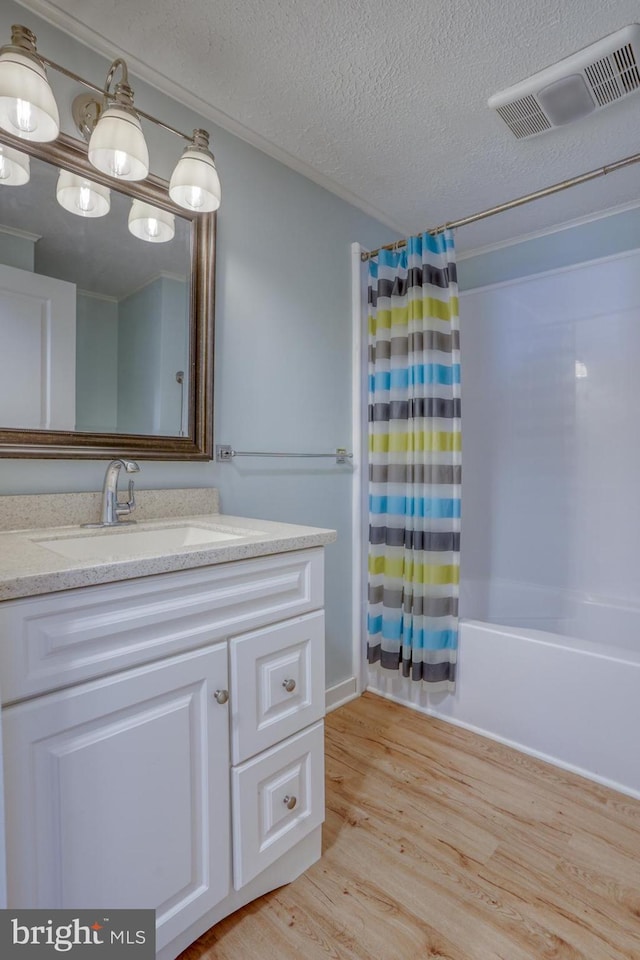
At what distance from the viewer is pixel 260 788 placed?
1.10 meters

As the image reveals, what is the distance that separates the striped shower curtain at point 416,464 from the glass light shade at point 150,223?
97 centimetres

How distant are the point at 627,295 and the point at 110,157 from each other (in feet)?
7.34

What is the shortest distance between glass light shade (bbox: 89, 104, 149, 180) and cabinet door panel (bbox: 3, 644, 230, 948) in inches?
50.3

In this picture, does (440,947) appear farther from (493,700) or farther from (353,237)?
(353,237)

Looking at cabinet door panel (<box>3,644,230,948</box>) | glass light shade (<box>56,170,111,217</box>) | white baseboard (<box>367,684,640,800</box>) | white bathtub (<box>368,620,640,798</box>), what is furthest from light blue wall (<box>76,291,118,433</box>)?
white baseboard (<box>367,684,640,800</box>)

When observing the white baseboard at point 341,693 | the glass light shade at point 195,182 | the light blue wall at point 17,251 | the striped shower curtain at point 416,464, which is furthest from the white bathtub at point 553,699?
the light blue wall at point 17,251

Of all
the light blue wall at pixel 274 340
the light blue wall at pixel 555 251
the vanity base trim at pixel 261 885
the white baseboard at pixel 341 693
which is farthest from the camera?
the light blue wall at pixel 555 251

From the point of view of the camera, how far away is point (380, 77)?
57.8 inches

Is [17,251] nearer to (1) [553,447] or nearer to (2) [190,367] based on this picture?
(2) [190,367]

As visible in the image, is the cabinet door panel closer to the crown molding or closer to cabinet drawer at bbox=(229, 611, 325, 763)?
cabinet drawer at bbox=(229, 611, 325, 763)

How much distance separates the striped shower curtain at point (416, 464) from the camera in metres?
1.90

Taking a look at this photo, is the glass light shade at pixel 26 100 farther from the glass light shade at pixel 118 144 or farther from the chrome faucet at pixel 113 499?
the chrome faucet at pixel 113 499

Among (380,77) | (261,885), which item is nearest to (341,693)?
(261,885)

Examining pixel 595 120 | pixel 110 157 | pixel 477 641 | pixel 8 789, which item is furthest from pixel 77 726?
pixel 595 120
